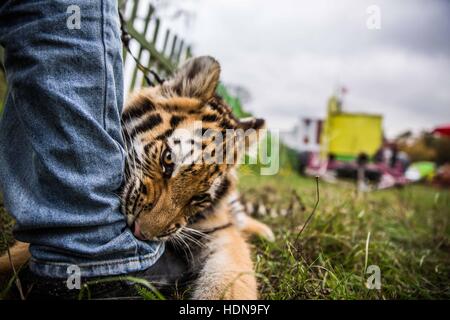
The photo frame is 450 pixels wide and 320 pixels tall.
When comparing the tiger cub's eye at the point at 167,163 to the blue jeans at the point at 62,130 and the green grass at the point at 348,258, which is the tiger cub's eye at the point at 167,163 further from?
the green grass at the point at 348,258

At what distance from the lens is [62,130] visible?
133 centimetres

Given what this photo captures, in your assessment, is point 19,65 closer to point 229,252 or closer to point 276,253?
point 229,252

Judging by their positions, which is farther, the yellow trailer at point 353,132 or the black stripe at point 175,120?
the yellow trailer at point 353,132

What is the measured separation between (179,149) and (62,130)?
25.5 inches

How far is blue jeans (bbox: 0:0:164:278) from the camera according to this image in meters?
1.31

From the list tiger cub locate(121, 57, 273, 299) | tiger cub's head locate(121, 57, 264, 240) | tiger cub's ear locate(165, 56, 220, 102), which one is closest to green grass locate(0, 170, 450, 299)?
tiger cub locate(121, 57, 273, 299)

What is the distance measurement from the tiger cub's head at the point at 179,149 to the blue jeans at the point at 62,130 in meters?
0.29

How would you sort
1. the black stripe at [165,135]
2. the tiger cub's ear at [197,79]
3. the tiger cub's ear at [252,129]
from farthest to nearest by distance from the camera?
the tiger cub's ear at [252,129] → the tiger cub's ear at [197,79] → the black stripe at [165,135]

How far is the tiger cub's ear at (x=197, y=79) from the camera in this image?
2.05m

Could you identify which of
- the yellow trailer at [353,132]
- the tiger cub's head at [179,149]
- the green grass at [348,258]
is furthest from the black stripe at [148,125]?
the yellow trailer at [353,132]

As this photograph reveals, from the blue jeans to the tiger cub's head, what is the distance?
11.4 inches

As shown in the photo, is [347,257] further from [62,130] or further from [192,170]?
[62,130]
